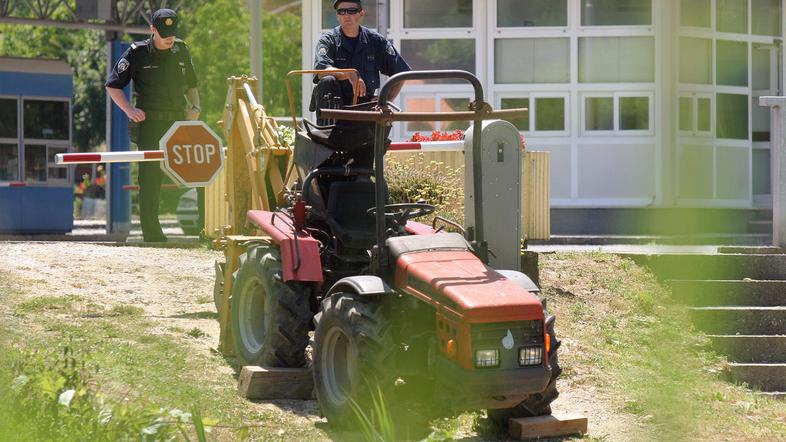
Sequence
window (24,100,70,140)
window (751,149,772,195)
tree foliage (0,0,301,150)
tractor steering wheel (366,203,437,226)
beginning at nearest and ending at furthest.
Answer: window (751,149,772,195) → tractor steering wheel (366,203,437,226) → window (24,100,70,140) → tree foliage (0,0,301,150)

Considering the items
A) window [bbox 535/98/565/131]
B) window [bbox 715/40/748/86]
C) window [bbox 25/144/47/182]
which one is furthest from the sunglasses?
window [bbox 25/144/47/182]

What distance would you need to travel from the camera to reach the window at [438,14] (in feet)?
61.6

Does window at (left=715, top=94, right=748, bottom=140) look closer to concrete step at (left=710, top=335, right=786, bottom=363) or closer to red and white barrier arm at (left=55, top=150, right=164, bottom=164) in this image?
red and white barrier arm at (left=55, top=150, right=164, bottom=164)

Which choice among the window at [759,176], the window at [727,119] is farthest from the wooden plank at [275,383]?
the window at [727,119]

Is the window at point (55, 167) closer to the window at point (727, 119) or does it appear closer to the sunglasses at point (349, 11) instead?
the sunglasses at point (349, 11)

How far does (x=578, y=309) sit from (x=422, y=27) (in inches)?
369

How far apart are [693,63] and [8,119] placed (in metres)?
20.6

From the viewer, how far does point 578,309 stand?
1017cm

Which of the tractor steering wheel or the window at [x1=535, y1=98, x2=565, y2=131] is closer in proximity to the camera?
the tractor steering wheel

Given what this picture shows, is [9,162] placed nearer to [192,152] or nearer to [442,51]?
[442,51]

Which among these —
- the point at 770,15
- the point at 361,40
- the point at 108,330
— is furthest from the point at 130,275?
the point at 770,15

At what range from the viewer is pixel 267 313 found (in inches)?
266

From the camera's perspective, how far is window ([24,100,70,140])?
68.0 ft

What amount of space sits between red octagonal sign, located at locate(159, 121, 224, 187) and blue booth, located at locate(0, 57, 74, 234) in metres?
11.6
